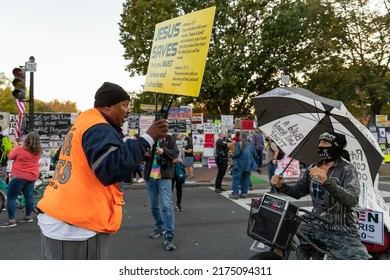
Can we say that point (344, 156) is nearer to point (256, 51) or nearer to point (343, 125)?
point (343, 125)

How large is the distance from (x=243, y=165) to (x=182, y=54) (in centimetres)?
665

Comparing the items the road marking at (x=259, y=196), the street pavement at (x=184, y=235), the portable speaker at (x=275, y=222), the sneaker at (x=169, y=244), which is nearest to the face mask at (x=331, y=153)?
the portable speaker at (x=275, y=222)

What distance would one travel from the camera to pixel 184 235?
585 centimetres

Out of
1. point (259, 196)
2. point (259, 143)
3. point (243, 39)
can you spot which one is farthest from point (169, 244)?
point (243, 39)

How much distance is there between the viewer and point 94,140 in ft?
6.91

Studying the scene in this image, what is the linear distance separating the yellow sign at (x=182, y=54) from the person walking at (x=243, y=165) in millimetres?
6415

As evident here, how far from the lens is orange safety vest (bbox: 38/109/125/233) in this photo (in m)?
2.15

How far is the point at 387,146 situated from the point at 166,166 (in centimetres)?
1620

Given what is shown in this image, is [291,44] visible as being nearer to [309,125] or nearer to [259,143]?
[259,143]

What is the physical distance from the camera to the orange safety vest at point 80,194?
84.5 inches

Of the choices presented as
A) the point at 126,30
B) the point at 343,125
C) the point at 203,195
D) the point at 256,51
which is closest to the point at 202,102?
the point at 256,51

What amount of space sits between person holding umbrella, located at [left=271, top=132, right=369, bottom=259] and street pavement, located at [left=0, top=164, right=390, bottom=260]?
1176 mm

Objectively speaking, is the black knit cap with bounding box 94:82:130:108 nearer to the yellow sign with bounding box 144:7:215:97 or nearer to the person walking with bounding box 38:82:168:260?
the person walking with bounding box 38:82:168:260

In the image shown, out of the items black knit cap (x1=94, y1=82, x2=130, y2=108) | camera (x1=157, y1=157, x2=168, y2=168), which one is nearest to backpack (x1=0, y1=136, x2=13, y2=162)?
camera (x1=157, y1=157, x2=168, y2=168)
